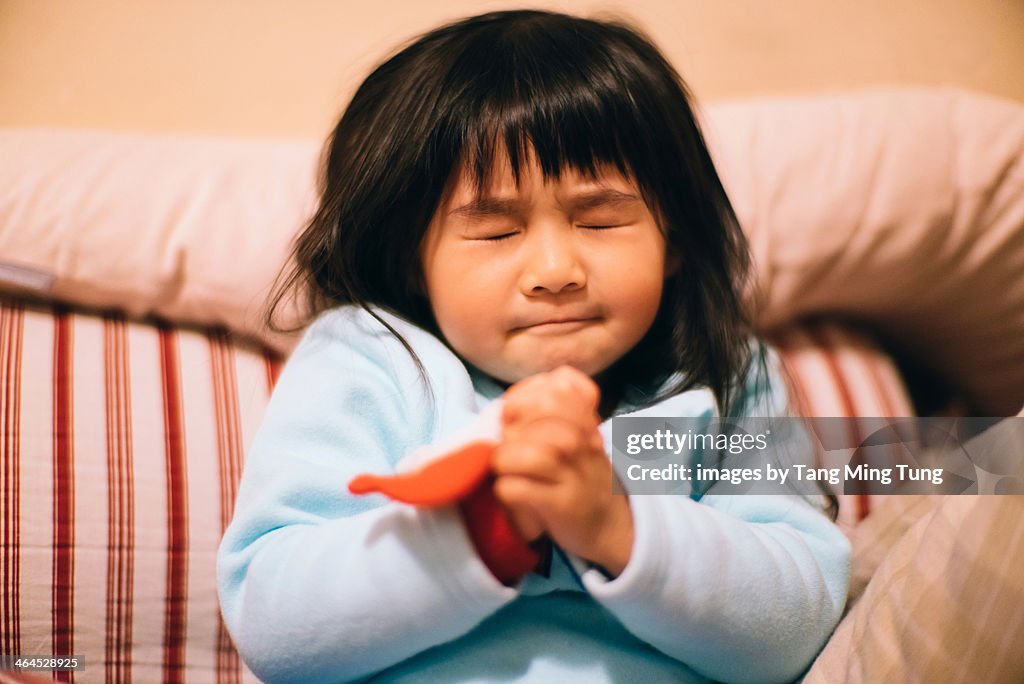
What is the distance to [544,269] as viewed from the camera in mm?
662

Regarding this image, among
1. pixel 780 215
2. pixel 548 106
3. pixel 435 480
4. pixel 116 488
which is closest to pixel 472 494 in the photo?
pixel 435 480

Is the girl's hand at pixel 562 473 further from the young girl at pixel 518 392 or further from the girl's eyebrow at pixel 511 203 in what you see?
the girl's eyebrow at pixel 511 203

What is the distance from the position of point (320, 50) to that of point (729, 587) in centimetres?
98

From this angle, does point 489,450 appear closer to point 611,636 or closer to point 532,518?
point 532,518

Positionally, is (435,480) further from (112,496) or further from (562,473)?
(112,496)

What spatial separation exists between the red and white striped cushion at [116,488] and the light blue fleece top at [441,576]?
0.24 m

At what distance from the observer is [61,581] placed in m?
0.83

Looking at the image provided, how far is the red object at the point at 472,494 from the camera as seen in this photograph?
0.52 meters

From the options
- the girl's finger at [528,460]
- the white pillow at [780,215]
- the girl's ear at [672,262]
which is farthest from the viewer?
the white pillow at [780,215]

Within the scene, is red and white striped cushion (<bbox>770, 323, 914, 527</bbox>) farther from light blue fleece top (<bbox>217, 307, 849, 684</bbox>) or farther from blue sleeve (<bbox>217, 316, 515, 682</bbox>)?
blue sleeve (<bbox>217, 316, 515, 682</bbox>)

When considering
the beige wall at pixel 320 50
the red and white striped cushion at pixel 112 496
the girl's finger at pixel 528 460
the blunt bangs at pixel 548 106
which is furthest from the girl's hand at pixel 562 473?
the beige wall at pixel 320 50

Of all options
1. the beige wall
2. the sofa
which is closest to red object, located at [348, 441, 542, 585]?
the sofa

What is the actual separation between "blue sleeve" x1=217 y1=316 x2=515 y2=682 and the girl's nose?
5.6 inches

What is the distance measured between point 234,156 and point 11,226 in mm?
262
